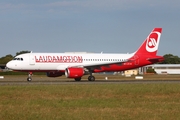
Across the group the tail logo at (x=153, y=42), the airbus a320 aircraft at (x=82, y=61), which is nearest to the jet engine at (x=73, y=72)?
the airbus a320 aircraft at (x=82, y=61)

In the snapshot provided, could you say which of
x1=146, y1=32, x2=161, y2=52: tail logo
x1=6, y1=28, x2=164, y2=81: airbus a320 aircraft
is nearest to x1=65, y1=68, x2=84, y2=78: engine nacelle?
x1=6, y1=28, x2=164, y2=81: airbus a320 aircraft

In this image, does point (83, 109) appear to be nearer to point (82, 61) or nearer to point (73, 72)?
point (73, 72)

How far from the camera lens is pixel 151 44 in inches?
2233

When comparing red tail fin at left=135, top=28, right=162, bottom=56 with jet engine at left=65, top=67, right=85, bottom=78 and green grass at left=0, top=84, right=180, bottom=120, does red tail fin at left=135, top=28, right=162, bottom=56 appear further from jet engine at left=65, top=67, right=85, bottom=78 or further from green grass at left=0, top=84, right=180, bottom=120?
green grass at left=0, top=84, right=180, bottom=120

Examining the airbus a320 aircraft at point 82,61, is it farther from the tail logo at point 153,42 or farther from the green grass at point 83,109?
the green grass at point 83,109

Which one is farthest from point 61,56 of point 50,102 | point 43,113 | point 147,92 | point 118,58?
point 43,113

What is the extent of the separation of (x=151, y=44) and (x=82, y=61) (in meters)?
11.2

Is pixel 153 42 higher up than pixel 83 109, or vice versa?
pixel 153 42

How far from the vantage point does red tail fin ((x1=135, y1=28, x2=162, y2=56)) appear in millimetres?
56094

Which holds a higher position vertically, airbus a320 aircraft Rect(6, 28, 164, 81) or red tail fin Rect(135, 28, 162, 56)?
red tail fin Rect(135, 28, 162, 56)

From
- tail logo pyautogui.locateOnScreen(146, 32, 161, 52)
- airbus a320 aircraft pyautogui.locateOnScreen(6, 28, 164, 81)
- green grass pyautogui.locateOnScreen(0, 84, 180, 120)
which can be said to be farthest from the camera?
tail logo pyautogui.locateOnScreen(146, 32, 161, 52)

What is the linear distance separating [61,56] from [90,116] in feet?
114

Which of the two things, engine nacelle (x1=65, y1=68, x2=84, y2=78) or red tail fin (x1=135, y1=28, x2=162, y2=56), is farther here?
red tail fin (x1=135, y1=28, x2=162, y2=56)

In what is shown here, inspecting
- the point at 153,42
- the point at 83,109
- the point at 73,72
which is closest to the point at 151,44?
the point at 153,42
